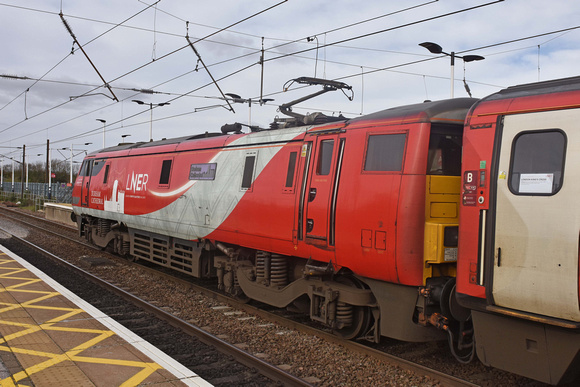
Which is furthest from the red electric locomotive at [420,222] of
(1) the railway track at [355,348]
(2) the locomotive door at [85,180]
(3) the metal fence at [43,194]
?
(3) the metal fence at [43,194]

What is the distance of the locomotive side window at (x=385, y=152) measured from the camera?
681 centimetres

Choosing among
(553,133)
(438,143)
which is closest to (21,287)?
(438,143)

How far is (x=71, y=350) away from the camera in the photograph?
6.78 meters

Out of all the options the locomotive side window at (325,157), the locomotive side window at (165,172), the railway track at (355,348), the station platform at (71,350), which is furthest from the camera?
the locomotive side window at (165,172)

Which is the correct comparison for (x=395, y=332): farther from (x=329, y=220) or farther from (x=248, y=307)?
(x=248, y=307)

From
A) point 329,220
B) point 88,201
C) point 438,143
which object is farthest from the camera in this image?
point 88,201

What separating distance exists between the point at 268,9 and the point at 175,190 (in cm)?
471

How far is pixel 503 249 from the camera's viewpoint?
535 centimetres

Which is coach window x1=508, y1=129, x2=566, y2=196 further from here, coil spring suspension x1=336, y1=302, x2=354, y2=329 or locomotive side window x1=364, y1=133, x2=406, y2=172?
coil spring suspension x1=336, y1=302, x2=354, y2=329

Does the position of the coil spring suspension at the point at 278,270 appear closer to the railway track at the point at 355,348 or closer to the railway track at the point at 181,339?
the railway track at the point at 355,348

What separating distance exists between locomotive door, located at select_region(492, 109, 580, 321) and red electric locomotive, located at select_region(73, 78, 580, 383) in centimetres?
1

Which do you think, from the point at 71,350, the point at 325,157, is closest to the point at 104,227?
the point at 71,350

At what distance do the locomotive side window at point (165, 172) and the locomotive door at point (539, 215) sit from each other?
890 cm

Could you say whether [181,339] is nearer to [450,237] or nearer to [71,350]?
[71,350]
